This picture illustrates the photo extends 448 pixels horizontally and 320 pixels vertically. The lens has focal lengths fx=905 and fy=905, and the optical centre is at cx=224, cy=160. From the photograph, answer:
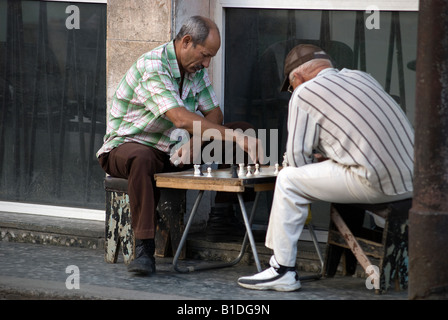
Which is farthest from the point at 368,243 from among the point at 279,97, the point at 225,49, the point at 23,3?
the point at 23,3

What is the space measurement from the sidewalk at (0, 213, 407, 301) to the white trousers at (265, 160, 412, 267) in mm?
329

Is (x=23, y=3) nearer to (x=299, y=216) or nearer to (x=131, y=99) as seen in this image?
(x=131, y=99)

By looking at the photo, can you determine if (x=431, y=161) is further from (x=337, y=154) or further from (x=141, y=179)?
(x=141, y=179)

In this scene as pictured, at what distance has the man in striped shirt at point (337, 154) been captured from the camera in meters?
4.91

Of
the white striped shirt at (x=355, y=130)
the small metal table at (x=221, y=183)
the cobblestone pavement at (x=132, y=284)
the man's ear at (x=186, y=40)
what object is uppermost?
the man's ear at (x=186, y=40)

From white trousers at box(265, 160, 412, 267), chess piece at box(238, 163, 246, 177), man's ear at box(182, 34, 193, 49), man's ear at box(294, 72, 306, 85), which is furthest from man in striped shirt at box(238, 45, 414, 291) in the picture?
man's ear at box(182, 34, 193, 49)

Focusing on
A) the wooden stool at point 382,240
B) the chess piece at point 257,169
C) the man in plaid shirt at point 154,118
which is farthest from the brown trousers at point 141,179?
the wooden stool at point 382,240

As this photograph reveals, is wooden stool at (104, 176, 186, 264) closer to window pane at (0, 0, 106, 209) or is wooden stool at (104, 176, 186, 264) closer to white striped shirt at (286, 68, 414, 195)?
window pane at (0, 0, 106, 209)

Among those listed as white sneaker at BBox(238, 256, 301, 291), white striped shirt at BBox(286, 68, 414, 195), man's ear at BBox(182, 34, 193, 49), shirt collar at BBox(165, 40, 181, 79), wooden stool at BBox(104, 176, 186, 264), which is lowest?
white sneaker at BBox(238, 256, 301, 291)

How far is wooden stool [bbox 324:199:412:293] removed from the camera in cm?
498

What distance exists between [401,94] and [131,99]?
5.95 ft

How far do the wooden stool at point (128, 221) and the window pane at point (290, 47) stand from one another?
2.84ft

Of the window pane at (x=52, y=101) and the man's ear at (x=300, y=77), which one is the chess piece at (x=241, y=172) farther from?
the window pane at (x=52, y=101)
